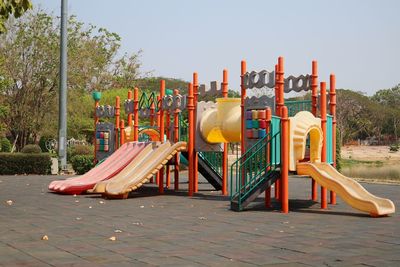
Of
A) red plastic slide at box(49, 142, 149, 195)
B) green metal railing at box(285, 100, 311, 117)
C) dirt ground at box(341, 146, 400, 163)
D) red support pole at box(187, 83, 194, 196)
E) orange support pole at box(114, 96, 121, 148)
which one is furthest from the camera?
dirt ground at box(341, 146, 400, 163)

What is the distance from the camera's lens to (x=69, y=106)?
37.8 m

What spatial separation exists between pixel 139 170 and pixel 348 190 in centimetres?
597

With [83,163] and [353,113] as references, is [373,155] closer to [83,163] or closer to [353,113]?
[353,113]

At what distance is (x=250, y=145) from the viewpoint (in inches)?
516

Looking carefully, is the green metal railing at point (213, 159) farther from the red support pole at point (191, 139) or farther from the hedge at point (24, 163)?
the hedge at point (24, 163)

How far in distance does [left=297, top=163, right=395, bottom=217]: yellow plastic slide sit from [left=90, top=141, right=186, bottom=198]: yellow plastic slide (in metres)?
4.31

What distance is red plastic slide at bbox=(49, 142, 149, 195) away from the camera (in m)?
16.3

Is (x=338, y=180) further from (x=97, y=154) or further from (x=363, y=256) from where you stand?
(x=97, y=154)

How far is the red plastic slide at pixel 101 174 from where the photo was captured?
16344mm

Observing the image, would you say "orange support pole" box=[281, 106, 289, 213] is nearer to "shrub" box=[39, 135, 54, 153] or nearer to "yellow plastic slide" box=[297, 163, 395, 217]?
"yellow plastic slide" box=[297, 163, 395, 217]

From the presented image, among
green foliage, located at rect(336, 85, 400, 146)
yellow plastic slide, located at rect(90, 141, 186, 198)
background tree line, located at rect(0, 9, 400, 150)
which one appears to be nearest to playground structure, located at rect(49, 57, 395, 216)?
yellow plastic slide, located at rect(90, 141, 186, 198)

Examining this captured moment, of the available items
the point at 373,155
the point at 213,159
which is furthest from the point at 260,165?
the point at 373,155

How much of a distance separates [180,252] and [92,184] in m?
9.47

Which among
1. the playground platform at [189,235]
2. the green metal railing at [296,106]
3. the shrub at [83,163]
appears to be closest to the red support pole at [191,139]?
the playground platform at [189,235]
